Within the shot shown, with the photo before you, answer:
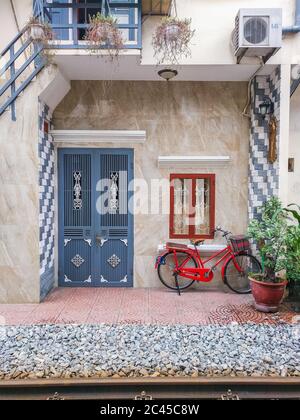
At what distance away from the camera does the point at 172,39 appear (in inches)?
189

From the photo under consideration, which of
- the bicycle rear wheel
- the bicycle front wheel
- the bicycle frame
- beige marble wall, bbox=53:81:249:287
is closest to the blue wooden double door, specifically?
beige marble wall, bbox=53:81:249:287

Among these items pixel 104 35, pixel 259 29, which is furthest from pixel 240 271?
pixel 104 35

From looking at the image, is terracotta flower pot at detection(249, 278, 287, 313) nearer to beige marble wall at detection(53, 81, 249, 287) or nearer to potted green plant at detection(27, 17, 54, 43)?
beige marble wall at detection(53, 81, 249, 287)

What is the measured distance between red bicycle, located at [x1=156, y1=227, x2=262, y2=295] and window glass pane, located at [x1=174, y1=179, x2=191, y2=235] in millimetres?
451

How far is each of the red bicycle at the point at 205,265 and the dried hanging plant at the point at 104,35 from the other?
11.7 feet

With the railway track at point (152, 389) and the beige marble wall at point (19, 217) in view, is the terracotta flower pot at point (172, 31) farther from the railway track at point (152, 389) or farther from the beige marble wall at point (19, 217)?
the railway track at point (152, 389)

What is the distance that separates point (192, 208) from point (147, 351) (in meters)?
3.21

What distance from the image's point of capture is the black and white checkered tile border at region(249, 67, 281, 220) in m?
5.81

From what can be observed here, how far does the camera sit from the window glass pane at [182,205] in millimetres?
6137

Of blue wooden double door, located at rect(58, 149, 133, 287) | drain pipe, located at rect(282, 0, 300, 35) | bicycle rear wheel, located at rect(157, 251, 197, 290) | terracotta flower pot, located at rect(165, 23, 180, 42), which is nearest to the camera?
terracotta flower pot, located at rect(165, 23, 180, 42)

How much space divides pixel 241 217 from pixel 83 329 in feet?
12.2

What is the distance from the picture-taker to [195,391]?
318 centimetres

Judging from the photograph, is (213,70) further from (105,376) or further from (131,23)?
(105,376)

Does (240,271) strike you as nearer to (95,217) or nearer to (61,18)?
(95,217)
